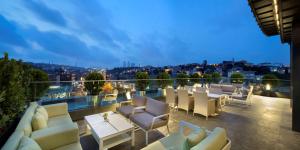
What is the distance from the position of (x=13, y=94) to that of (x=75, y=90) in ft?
7.48

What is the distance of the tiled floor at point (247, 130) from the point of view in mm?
2596

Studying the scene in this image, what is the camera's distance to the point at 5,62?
2396 mm

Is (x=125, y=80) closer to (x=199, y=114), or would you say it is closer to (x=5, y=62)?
(x=199, y=114)

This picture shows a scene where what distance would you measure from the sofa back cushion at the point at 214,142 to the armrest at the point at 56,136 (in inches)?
66.3

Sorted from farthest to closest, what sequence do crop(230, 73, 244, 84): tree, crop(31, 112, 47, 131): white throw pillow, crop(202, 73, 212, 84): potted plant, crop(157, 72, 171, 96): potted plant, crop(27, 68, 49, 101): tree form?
crop(202, 73, 212, 84): potted plant, crop(230, 73, 244, 84): tree, crop(157, 72, 171, 96): potted plant, crop(27, 68, 49, 101): tree, crop(31, 112, 47, 131): white throw pillow

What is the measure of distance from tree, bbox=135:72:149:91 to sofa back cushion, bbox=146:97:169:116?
2.49 meters

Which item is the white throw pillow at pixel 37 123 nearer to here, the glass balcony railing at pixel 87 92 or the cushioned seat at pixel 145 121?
the cushioned seat at pixel 145 121

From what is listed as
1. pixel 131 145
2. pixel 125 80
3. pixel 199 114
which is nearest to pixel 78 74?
pixel 125 80

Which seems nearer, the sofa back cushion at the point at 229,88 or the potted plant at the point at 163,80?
the sofa back cushion at the point at 229,88

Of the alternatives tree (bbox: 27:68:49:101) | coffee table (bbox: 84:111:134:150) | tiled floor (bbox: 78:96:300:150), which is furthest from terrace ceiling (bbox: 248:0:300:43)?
tree (bbox: 27:68:49:101)

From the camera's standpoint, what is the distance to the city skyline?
16219 mm

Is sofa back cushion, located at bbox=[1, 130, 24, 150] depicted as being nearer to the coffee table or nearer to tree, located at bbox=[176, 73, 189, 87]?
the coffee table

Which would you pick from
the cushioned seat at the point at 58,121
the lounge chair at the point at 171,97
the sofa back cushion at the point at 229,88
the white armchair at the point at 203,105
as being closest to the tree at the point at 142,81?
the lounge chair at the point at 171,97

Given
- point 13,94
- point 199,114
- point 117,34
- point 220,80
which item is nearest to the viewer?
point 13,94
